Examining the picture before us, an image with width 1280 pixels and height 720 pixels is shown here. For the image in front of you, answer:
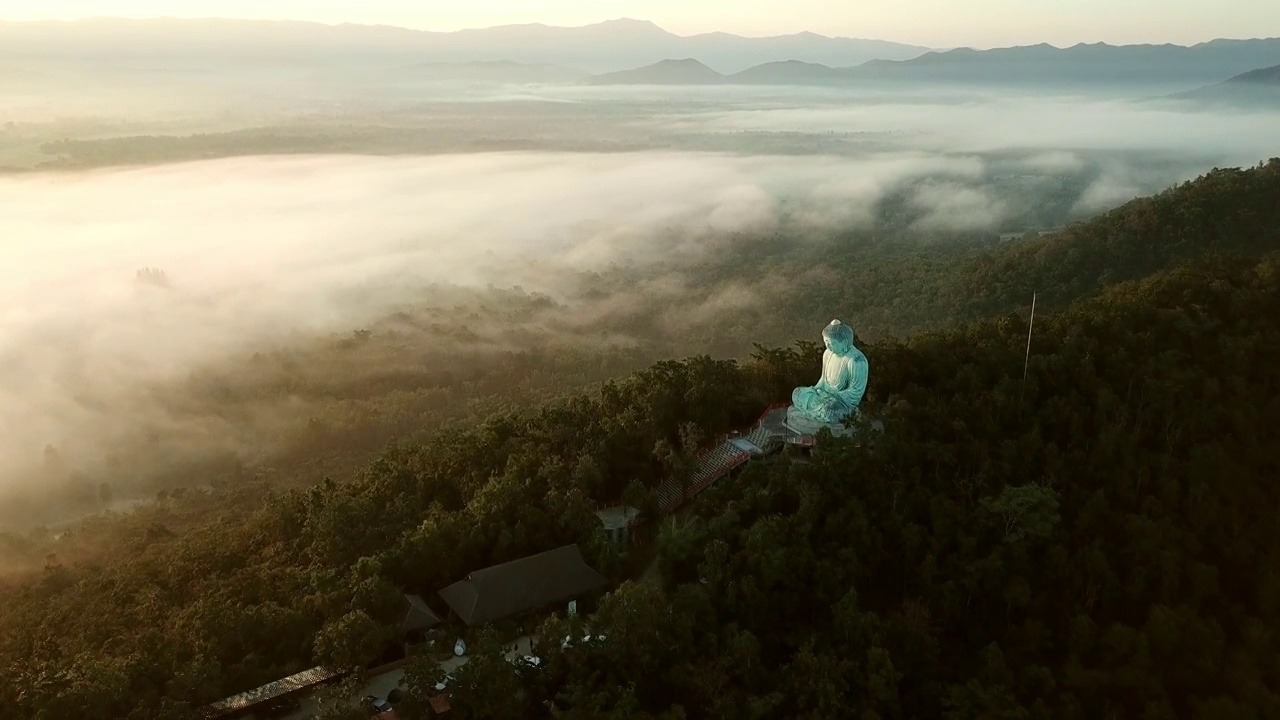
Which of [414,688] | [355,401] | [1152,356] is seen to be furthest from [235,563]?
[355,401]

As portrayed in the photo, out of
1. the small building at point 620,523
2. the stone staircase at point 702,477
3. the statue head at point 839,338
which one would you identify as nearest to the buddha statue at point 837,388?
the statue head at point 839,338

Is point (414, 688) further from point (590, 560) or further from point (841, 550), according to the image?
point (841, 550)

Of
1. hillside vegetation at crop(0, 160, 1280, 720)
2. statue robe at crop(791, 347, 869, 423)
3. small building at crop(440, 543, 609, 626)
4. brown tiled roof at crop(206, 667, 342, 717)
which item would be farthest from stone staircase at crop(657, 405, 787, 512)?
brown tiled roof at crop(206, 667, 342, 717)

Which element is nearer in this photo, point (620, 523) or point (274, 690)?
point (274, 690)

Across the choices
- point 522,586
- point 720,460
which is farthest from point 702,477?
point 522,586

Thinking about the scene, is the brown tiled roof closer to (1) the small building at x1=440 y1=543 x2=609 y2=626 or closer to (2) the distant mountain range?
(1) the small building at x1=440 y1=543 x2=609 y2=626

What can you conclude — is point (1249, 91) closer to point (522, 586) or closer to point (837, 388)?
point (837, 388)
